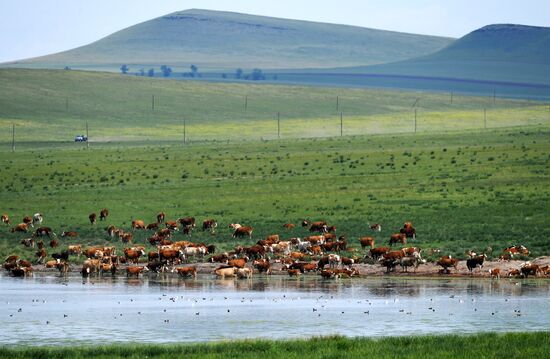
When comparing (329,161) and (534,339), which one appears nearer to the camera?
(534,339)

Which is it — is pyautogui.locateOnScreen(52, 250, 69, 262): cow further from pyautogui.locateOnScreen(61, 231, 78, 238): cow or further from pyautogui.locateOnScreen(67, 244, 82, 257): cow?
pyautogui.locateOnScreen(61, 231, 78, 238): cow

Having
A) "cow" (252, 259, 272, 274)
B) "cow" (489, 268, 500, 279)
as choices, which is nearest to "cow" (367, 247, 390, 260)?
"cow" (252, 259, 272, 274)

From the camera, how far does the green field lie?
134 meters

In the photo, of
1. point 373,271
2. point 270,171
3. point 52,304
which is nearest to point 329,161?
point 270,171

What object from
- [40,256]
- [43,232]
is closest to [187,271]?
[40,256]

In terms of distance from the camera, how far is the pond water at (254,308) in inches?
1079

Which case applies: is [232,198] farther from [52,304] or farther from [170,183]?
[52,304]

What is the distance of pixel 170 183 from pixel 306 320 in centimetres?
4062

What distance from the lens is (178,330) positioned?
27781 mm

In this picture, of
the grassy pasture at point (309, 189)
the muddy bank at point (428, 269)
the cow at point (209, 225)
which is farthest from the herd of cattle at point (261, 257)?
the cow at point (209, 225)

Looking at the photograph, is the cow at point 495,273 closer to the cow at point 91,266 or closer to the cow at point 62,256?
the cow at point 91,266

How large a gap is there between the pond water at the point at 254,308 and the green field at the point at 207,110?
78287 millimetres

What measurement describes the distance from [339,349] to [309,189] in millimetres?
41327

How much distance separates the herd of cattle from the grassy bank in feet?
48.3
